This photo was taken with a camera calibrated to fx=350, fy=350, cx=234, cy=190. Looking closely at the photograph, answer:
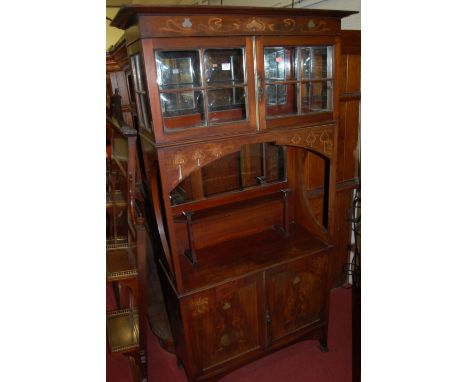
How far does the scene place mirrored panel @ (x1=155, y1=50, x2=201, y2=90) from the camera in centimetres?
142

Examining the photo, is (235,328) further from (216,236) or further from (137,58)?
(137,58)


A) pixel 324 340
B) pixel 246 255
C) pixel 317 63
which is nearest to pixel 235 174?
pixel 246 255

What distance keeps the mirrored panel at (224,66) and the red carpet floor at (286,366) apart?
1.70m

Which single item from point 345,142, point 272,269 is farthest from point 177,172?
point 345,142

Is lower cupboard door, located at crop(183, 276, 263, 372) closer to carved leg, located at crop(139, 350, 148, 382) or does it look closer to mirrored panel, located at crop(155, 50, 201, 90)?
carved leg, located at crop(139, 350, 148, 382)

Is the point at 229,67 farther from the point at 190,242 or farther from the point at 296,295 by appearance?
the point at 296,295

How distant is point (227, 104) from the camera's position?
5.37ft

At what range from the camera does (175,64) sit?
1468mm

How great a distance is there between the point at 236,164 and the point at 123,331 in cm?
117

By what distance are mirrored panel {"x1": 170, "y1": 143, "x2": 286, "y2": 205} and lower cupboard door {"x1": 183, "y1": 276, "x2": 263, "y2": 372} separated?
0.54 m

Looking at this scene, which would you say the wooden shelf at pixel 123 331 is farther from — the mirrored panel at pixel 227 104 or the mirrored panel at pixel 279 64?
the mirrored panel at pixel 279 64

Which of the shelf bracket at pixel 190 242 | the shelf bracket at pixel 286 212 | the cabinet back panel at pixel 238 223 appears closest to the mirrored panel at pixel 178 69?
the shelf bracket at pixel 190 242

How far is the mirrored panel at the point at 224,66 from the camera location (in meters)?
1.53

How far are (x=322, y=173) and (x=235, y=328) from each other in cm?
121
